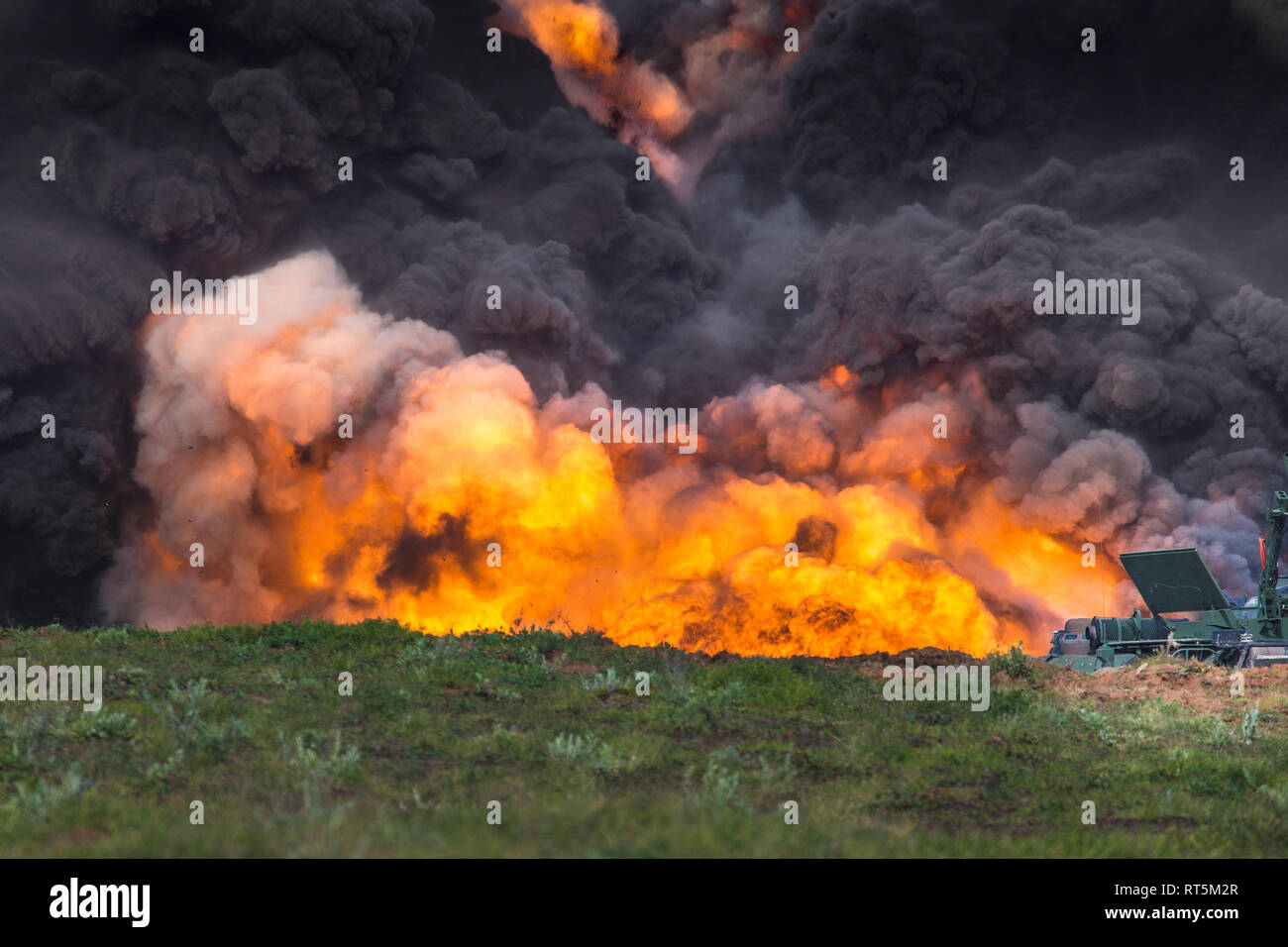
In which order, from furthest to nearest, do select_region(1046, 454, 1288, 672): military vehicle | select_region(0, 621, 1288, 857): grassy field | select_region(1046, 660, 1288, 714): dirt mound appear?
select_region(1046, 454, 1288, 672): military vehicle < select_region(1046, 660, 1288, 714): dirt mound < select_region(0, 621, 1288, 857): grassy field

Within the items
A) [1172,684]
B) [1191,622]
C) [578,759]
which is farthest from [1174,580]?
[578,759]

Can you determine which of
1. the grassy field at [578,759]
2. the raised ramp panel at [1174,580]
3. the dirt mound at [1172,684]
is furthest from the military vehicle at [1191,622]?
the grassy field at [578,759]

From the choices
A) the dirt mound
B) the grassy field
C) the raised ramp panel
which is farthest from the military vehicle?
the grassy field

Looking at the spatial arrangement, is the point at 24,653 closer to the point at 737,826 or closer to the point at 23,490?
the point at 737,826

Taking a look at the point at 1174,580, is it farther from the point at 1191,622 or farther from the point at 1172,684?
the point at 1172,684

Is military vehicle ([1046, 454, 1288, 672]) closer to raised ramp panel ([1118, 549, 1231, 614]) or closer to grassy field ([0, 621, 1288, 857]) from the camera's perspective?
raised ramp panel ([1118, 549, 1231, 614])
